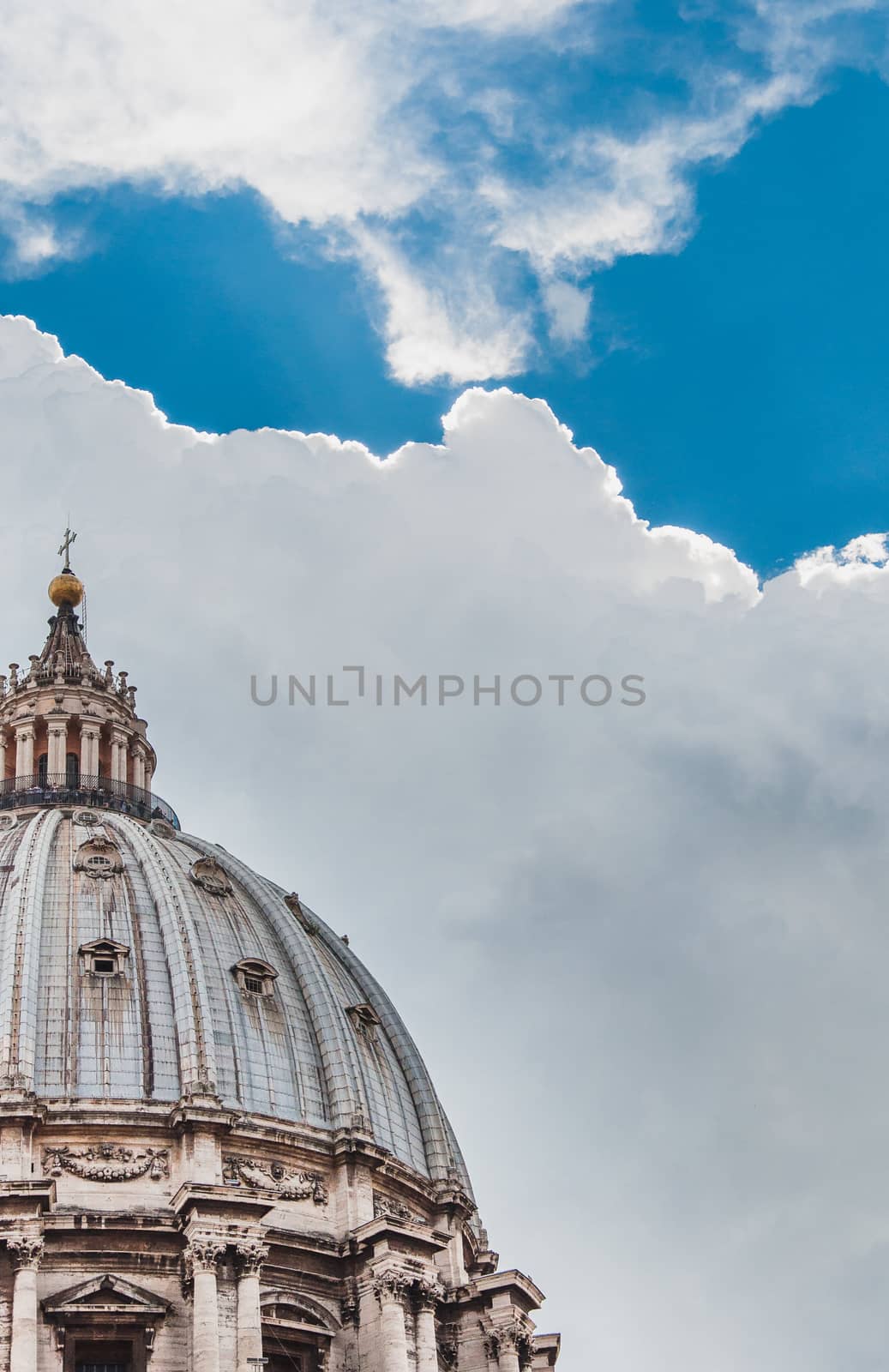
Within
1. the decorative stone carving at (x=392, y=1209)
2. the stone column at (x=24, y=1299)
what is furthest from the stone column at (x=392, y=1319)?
the stone column at (x=24, y=1299)

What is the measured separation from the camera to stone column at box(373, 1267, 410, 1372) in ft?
175

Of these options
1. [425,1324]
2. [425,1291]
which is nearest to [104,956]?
[425,1291]

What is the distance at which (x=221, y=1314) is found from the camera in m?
50.6

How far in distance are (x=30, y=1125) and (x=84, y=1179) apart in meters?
2.03

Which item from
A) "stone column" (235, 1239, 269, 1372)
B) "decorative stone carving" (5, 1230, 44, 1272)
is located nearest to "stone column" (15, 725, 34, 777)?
"decorative stone carving" (5, 1230, 44, 1272)

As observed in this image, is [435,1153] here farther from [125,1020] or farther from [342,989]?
[125,1020]

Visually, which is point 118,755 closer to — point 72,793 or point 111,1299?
point 72,793

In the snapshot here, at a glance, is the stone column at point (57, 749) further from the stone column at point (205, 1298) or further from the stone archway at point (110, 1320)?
the stone column at point (205, 1298)

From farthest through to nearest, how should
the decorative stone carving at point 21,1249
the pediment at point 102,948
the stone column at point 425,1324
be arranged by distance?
1. the pediment at point 102,948
2. the stone column at point 425,1324
3. the decorative stone carving at point 21,1249

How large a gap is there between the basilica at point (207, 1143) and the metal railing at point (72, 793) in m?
0.57

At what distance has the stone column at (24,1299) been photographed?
1907 inches

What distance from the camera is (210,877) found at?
220 feet

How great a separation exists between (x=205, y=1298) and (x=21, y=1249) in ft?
15.0

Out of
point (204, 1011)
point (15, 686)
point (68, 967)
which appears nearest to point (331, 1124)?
point (204, 1011)
